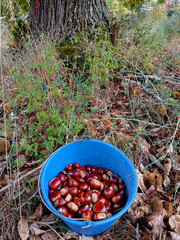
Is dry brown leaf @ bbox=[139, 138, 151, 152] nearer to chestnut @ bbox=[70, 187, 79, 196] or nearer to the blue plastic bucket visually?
the blue plastic bucket

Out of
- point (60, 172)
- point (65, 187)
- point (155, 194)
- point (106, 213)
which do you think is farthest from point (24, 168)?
point (155, 194)

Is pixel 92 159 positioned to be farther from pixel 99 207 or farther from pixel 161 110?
pixel 161 110

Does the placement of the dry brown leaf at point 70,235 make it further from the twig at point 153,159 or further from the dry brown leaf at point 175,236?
the twig at point 153,159

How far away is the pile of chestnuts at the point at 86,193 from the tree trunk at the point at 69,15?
212 centimetres

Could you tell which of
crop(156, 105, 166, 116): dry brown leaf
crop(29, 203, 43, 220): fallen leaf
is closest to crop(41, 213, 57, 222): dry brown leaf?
crop(29, 203, 43, 220): fallen leaf

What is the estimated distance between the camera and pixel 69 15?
9.13 feet

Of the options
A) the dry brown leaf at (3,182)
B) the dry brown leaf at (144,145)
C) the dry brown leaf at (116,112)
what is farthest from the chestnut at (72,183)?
the dry brown leaf at (116,112)

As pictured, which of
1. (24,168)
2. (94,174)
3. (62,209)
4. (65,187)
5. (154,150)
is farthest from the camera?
(154,150)

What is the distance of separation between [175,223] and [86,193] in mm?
682

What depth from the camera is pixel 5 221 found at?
51.1 inches

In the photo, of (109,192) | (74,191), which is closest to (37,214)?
(74,191)

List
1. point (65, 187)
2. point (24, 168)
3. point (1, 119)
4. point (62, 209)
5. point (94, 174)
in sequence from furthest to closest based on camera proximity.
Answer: point (1, 119) < point (24, 168) < point (94, 174) < point (65, 187) < point (62, 209)

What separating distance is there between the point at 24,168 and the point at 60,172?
0.39m

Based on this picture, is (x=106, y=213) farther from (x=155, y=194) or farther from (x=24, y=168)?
(x=24, y=168)
